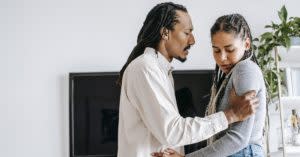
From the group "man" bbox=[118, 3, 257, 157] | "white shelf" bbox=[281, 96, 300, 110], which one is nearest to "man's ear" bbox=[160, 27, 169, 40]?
"man" bbox=[118, 3, 257, 157]

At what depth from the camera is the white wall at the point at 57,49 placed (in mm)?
3568

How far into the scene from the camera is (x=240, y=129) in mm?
1701

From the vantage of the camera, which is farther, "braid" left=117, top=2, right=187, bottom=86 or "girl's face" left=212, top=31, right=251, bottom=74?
"braid" left=117, top=2, right=187, bottom=86

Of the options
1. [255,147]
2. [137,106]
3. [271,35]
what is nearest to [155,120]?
[137,106]

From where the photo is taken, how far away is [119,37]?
3.68 metres

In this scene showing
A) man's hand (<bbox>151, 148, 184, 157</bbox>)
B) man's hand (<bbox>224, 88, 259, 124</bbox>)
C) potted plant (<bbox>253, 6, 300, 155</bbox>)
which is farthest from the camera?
potted plant (<bbox>253, 6, 300, 155</bbox>)

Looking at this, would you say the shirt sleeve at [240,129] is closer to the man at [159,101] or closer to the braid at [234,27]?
the man at [159,101]

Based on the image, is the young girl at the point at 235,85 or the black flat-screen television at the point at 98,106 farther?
the black flat-screen television at the point at 98,106

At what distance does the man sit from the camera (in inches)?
67.7

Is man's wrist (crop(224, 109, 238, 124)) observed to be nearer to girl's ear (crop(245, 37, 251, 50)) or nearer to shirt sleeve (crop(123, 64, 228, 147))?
shirt sleeve (crop(123, 64, 228, 147))

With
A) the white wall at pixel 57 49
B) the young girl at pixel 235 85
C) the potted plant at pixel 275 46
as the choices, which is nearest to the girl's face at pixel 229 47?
the young girl at pixel 235 85

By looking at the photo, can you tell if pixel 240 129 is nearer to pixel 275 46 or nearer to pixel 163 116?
pixel 163 116

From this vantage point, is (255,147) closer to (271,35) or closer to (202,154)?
(202,154)

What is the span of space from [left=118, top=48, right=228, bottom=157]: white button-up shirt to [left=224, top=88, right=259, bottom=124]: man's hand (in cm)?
3
